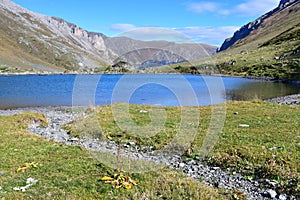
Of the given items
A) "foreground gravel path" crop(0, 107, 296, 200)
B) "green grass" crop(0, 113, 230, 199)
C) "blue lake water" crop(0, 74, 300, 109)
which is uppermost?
"green grass" crop(0, 113, 230, 199)

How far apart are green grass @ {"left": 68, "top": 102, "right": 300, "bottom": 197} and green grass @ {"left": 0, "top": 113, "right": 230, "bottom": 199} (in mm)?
3057

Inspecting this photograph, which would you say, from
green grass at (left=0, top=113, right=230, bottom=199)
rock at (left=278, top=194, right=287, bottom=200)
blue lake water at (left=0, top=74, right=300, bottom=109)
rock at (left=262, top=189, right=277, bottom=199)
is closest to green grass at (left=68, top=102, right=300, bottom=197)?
rock at (left=278, top=194, right=287, bottom=200)

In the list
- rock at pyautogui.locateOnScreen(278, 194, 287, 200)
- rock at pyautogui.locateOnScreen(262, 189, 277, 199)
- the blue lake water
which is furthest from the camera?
the blue lake water

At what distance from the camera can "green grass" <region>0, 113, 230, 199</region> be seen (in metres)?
10.9

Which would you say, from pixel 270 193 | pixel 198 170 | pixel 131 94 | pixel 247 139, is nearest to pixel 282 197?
pixel 270 193

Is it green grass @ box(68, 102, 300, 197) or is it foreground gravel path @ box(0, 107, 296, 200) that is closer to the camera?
foreground gravel path @ box(0, 107, 296, 200)

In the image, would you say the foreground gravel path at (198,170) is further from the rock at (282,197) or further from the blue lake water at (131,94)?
the blue lake water at (131,94)

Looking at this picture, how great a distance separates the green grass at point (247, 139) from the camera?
1360cm

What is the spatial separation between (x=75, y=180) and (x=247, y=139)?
11528mm

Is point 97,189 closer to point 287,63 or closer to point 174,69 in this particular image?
point 287,63

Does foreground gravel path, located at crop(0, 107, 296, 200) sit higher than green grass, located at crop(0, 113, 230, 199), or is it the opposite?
green grass, located at crop(0, 113, 230, 199)

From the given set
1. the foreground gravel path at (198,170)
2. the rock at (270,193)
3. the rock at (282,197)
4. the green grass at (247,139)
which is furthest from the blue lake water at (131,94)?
the rock at (282,197)

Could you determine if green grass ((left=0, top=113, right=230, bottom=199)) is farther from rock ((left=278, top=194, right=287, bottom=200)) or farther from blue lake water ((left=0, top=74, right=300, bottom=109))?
blue lake water ((left=0, top=74, right=300, bottom=109))

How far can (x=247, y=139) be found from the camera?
18.0 m
